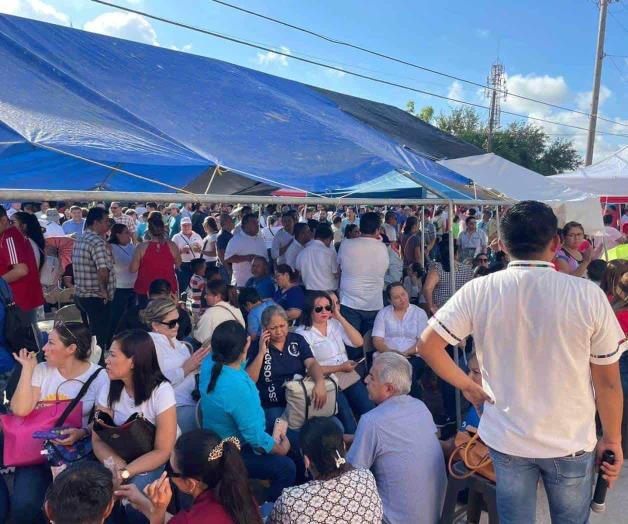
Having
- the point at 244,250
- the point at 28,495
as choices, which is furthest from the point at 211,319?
the point at 244,250

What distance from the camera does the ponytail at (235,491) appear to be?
193 cm

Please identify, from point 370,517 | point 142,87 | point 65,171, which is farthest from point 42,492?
point 142,87

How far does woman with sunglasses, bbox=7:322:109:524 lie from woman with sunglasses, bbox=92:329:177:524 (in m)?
0.14

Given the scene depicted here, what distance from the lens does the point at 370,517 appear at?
6.80 feet

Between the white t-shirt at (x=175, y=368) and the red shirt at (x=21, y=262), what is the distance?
1833 mm

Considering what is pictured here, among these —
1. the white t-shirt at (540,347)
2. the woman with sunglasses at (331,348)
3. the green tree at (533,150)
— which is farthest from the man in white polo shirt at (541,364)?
the green tree at (533,150)

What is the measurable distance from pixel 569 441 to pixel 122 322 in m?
3.92

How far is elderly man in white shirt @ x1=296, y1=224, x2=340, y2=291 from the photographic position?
5844 millimetres

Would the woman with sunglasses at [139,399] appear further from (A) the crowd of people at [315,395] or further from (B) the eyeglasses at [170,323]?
(B) the eyeglasses at [170,323]

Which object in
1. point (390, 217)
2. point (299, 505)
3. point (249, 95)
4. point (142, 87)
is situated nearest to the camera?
point (299, 505)

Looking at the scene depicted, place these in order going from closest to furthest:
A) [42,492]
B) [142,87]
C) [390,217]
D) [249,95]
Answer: [42,492], [142,87], [249,95], [390,217]

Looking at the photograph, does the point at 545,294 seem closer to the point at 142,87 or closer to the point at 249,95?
the point at 142,87

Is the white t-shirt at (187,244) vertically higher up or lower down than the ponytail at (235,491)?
higher up

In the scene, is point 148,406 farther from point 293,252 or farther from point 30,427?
point 293,252
